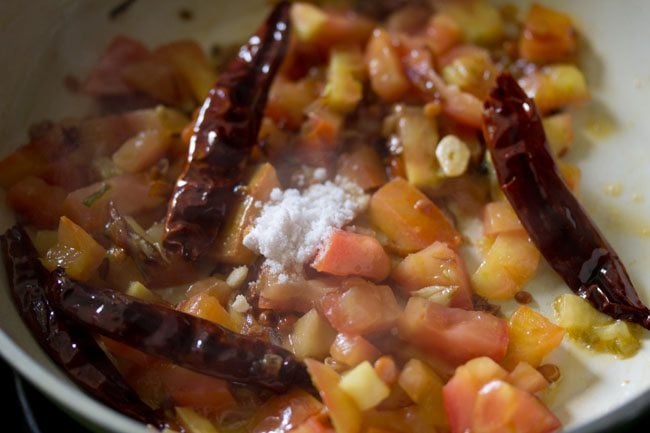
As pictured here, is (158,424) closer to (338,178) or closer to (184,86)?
(338,178)

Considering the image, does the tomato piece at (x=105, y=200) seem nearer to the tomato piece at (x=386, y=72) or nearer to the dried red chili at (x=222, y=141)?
the dried red chili at (x=222, y=141)

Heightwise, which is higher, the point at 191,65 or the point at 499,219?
the point at 191,65

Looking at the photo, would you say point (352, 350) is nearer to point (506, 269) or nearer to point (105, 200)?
point (506, 269)

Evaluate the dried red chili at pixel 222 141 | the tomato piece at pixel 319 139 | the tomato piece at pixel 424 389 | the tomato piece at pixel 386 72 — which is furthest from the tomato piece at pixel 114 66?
the tomato piece at pixel 424 389

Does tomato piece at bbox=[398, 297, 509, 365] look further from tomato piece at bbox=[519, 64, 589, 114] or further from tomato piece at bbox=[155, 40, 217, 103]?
tomato piece at bbox=[155, 40, 217, 103]

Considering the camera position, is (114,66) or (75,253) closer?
(75,253)

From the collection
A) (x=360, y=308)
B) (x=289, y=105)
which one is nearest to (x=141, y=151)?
(x=289, y=105)

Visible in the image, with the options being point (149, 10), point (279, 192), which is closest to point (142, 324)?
point (279, 192)
